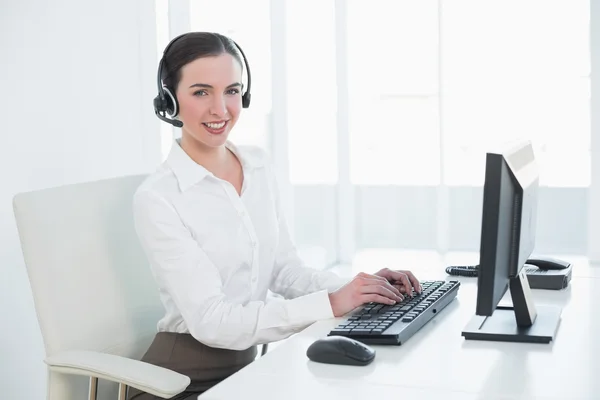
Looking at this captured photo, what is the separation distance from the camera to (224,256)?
1932 mm

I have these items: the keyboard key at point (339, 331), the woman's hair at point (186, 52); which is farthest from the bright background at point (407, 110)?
the keyboard key at point (339, 331)

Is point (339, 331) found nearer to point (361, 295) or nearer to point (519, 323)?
point (361, 295)

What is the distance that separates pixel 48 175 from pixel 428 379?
174 centimetres

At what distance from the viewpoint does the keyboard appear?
151cm

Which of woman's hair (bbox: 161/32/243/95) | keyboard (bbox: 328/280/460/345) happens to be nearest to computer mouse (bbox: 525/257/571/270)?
keyboard (bbox: 328/280/460/345)

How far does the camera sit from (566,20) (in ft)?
16.8

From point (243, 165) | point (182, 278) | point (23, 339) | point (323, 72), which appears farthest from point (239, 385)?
point (323, 72)

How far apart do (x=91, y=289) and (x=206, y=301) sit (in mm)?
254

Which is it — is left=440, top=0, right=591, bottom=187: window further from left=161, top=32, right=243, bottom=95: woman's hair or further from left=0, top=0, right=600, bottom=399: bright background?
left=161, top=32, right=243, bottom=95: woman's hair

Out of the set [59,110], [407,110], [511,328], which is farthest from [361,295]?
[407,110]

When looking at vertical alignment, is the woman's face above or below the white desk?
above

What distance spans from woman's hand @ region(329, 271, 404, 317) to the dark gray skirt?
1.00ft

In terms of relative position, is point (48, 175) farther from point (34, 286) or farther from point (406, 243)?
point (406, 243)

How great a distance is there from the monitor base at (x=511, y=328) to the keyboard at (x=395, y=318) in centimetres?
9
